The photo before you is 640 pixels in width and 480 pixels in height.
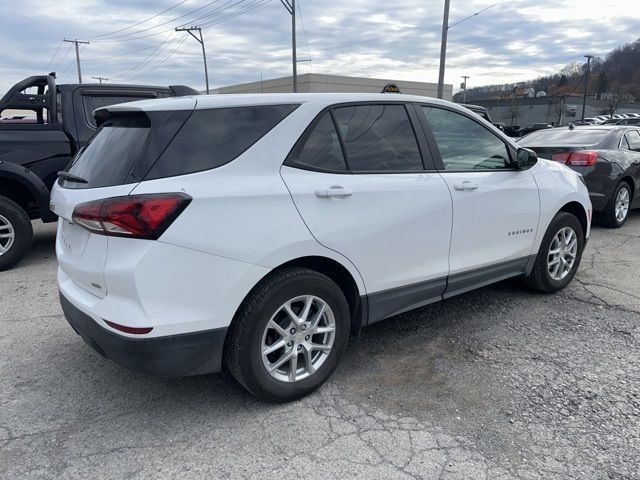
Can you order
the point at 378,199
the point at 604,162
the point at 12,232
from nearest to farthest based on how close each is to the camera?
the point at 378,199 < the point at 12,232 < the point at 604,162

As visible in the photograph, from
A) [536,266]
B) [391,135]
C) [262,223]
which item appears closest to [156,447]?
[262,223]

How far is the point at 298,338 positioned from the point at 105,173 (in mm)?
1376

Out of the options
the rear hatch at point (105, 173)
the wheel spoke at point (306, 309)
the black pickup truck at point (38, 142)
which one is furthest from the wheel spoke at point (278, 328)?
the black pickup truck at point (38, 142)

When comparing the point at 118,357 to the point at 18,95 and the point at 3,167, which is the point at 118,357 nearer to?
the point at 3,167

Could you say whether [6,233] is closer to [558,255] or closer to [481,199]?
[481,199]

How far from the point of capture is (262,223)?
2.64 meters

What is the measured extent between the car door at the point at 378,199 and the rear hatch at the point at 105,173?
0.68 meters

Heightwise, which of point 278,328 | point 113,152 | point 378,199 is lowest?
point 278,328

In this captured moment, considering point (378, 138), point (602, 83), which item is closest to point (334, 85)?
point (378, 138)

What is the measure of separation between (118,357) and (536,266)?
3556 mm

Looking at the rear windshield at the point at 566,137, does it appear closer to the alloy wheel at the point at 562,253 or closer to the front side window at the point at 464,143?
the alloy wheel at the point at 562,253

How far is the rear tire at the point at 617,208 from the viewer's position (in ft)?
25.1

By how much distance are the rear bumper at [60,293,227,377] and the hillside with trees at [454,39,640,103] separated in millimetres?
83645

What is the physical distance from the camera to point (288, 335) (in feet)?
9.43
